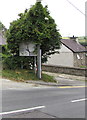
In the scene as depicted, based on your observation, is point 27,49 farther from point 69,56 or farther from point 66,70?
point 69,56

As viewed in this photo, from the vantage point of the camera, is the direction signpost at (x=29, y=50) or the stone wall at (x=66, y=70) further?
the stone wall at (x=66, y=70)

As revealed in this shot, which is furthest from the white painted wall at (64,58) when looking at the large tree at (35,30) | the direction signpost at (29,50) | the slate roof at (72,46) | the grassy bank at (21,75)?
the direction signpost at (29,50)

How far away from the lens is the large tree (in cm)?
1675

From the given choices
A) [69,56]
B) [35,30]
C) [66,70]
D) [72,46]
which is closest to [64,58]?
[69,56]

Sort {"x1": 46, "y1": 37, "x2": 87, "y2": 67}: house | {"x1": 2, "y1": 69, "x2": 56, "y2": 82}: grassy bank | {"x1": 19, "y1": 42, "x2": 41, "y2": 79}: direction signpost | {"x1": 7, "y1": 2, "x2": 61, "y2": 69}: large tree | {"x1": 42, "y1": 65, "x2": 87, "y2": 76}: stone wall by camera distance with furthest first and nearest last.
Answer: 1. {"x1": 46, "y1": 37, "x2": 87, "y2": 67}: house
2. {"x1": 42, "y1": 65, "x2": 87, "y2": 76}: stone wall
3. {"x1": 19, "y1": 42, "x2": 41, "y2": 79}: direction signpost
4. {"x1": 7, "y1": 2, "x2": 61, "y2": 69}: large tree
5. {"x1": 2, "y1": 69, "x2": 56, "y2": 82}: grassy bank

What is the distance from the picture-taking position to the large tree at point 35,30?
16750 millimetres

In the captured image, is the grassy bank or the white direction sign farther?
the white direction sign

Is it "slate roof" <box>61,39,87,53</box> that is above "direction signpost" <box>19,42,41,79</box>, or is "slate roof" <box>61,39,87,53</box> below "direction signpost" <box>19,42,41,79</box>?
above

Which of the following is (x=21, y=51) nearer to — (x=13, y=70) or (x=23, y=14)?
(x=13, y=70)

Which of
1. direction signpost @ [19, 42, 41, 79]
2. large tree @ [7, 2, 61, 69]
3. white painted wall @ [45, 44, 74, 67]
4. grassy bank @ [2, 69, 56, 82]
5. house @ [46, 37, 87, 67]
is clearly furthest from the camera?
white painted wall @ [45, 44, 74, 67]

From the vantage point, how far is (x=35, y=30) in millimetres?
16609

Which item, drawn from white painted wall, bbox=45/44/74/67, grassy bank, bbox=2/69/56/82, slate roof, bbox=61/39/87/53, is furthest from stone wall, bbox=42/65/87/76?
grassy bank, bbox=2/69/56/82

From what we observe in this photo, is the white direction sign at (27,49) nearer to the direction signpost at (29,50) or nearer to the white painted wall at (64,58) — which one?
the direction signpost at (29,50)

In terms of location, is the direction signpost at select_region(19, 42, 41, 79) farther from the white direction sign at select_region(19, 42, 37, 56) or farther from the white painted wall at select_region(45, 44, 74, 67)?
the white painted wall at select_region(45, 44, 74, 67)
